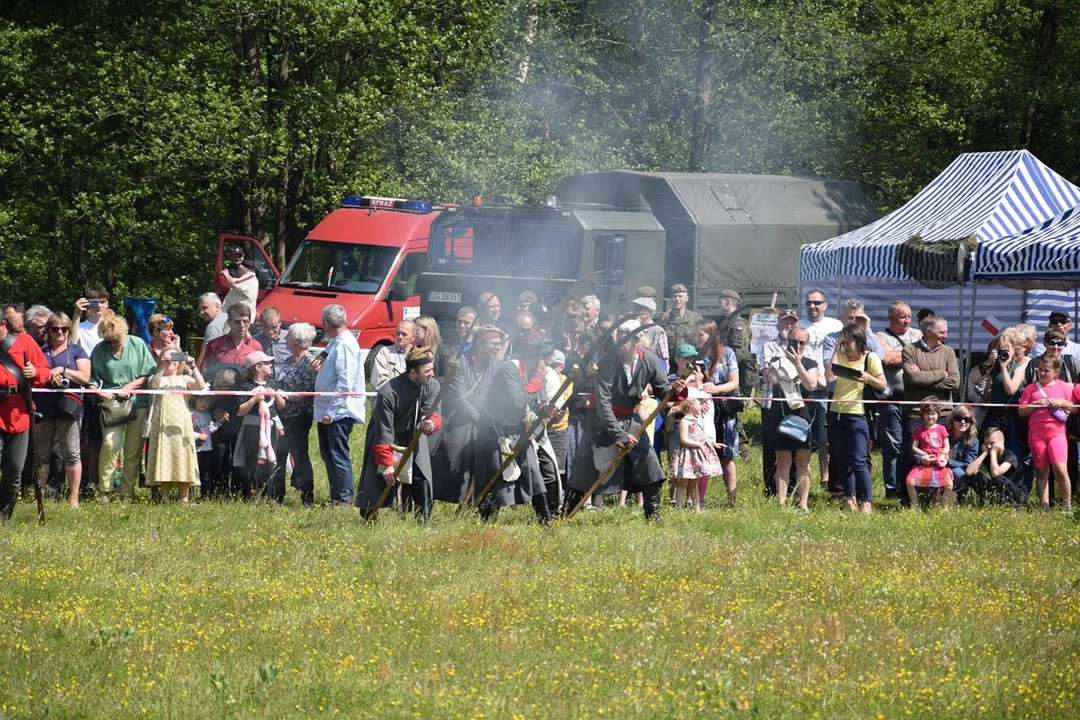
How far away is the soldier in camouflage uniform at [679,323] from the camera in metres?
14.6

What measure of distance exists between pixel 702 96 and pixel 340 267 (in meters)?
11.9

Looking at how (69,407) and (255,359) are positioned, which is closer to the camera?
(69,407)

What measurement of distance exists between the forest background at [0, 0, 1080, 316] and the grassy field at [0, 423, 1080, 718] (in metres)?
15.1

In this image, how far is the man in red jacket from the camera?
10.9 metres

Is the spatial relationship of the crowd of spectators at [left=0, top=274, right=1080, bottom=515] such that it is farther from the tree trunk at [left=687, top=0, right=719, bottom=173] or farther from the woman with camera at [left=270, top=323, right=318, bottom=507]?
the tree trunk at [left=687, top=0, right=719, bottom=173]

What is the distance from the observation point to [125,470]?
1297cm

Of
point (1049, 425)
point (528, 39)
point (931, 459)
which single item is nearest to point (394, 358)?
point (931, 459)

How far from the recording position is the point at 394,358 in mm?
13422

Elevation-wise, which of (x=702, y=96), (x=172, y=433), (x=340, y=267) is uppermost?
(x=702, y=96)

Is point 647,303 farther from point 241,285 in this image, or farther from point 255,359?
point 241,285

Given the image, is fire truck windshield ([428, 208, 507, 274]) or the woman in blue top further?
fire truck windshield ([428, 208, 507, 274])

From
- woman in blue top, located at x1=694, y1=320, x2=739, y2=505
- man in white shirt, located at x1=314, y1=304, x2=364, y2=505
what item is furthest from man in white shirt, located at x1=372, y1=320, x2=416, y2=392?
woman in blue top, located at x1=694, y1=320, x2=739, y2=505

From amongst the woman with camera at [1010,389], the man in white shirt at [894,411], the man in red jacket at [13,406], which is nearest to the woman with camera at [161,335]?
the man in red jacket at [13,406]

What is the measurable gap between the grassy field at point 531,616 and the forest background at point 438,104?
1511cm
